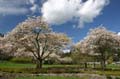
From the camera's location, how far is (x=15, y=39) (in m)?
60.0

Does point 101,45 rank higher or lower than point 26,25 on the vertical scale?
lower

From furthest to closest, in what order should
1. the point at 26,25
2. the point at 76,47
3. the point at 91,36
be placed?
1. the point at 76,47
2. the point at 91,36
3. the point at 26,25

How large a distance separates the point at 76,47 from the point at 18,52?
17.5m

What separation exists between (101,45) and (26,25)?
15489 mm

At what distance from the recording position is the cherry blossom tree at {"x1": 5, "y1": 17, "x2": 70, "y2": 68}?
59531 millimetres

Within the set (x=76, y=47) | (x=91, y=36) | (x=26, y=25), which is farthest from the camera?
(x=76, y=47)

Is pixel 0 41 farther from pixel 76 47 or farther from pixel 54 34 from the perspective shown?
pixel 76 47

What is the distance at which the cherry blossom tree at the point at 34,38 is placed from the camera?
5953 centimetres

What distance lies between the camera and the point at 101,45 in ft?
198

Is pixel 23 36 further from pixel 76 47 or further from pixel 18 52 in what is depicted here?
pixel 76 47

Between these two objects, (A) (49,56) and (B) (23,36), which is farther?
(A) (49,56)

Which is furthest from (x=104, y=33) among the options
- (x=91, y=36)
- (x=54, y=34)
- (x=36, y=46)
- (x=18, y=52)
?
(x=18, y=52)

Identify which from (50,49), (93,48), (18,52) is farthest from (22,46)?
(93,48)

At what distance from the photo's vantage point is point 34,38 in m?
59.5
